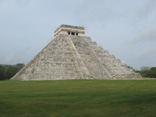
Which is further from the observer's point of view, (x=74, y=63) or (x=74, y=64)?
(x=74, y=63)

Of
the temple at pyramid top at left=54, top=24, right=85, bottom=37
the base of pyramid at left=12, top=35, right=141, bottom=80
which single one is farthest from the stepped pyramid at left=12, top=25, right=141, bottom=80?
the temple at pyramid top at left=54, top=24, right=85, bottom=37

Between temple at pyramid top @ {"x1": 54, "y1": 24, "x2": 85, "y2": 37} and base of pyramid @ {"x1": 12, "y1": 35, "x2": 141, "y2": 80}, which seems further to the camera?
temple at pyramid top @ {"x1": 54, "y1": 24, "x2": 85, "y2": 37}

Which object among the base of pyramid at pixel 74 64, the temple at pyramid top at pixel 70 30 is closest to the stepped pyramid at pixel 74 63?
the base of pyramid at pixel 74 64

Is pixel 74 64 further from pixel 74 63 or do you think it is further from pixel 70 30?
pixel 70 30

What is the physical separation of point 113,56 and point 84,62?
696cm

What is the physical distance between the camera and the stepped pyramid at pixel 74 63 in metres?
25.2

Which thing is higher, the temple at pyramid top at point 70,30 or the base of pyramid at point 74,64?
the temple at pyramid top at point 70,30

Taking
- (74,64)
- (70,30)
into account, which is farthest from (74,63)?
(70,30)

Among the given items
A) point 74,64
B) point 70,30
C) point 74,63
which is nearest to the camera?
point 74,64

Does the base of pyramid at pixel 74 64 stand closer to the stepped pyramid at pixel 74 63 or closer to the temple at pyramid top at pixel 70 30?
the stepped pyramid at pixel 74 63

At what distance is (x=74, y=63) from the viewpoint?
2848 centimetres

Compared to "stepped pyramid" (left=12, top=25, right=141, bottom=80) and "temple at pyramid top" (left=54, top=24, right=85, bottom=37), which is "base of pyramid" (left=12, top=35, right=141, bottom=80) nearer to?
"stepped pyramid" (left=12, top=25, right=141, bottom=80)

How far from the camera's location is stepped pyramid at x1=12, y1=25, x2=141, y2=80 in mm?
25188

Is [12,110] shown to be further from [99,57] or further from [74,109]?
[99,57]
